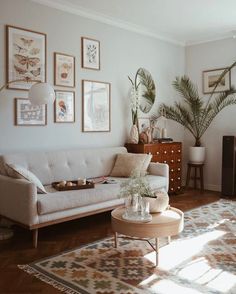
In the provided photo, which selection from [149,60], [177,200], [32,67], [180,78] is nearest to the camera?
[32,67]

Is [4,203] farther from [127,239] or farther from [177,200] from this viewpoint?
[177,200]

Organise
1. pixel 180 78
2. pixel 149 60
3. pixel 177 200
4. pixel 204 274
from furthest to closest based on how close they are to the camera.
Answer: pixel 180 78, pixel 149 60, pixel 177 200, pixel 204 274

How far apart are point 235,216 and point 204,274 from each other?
1.79 m

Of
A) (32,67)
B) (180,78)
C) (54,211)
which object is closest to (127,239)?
(54,211)

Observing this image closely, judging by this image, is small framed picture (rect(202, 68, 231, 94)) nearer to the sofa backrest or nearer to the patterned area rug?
the sofa backrest

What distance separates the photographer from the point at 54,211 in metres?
3.30

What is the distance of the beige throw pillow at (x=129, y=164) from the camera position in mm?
4555

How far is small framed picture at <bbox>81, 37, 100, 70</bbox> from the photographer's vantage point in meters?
4.66

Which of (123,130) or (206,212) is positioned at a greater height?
(123,130)

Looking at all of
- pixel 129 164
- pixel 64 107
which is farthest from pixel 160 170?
pixel 64 107

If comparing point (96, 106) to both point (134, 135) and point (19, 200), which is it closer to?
point (134, 135)

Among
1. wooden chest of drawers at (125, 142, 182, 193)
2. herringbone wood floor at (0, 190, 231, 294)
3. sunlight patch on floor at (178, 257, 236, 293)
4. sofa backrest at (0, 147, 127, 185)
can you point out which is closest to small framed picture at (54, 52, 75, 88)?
sofa backrest at (0, 147, 127, 185)

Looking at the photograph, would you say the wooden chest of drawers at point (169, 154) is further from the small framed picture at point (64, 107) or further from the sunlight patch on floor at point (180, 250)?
the sunlight patch on floor at point (180, 250)

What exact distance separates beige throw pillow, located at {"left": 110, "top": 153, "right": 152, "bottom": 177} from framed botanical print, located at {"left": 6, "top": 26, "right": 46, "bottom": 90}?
1.48 metres
